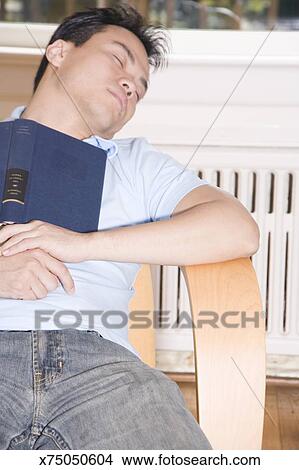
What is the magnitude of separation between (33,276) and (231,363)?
0.28 meters

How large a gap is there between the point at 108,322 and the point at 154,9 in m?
0.51

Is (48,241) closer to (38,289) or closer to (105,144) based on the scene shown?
(38,289)

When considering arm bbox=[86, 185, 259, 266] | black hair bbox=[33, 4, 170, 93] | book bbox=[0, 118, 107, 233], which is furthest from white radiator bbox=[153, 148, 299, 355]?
arm bbox=[86, 185, 259, 266]

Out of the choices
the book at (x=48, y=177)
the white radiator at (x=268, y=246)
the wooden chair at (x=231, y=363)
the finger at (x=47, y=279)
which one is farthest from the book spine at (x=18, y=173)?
the white radiator at (x=268, y=246)

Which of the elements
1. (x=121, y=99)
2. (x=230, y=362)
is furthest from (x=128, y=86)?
(x=230, y=362)

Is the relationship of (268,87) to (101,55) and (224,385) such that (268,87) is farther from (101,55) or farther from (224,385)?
(224,385)

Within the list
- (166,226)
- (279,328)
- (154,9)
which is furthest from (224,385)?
(279,328)

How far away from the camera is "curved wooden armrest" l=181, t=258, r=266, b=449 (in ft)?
3.44

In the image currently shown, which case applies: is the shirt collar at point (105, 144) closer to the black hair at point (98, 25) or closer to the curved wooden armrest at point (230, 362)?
the black hair at point (98, 25)

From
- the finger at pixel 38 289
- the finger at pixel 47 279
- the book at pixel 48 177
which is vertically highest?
the book at pixel 48 177

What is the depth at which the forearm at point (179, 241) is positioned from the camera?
1089 millimetres
